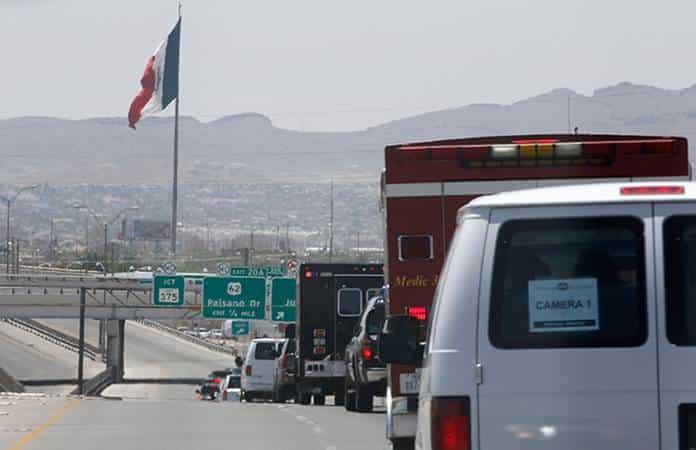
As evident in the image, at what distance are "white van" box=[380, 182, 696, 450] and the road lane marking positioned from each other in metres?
14.2

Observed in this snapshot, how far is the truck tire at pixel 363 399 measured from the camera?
27.1 metres

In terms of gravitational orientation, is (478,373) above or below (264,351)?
above

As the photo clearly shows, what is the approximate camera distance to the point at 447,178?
14.8 metres

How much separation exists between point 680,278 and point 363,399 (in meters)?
20.6

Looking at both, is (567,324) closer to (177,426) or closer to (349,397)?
(177,426)

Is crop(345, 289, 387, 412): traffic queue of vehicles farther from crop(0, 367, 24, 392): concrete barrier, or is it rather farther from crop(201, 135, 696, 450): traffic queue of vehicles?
crop(0, 367, 24, 392): concrete barrier

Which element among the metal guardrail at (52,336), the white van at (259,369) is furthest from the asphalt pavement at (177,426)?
the metal guardrail at (52,336)

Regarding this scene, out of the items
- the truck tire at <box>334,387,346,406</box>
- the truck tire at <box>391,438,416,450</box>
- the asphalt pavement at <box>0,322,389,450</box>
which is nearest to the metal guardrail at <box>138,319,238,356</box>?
the truck tire at <box>334,387,346,406</box>

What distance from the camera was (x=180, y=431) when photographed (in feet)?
75.8

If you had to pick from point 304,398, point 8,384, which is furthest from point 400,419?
point 8,384

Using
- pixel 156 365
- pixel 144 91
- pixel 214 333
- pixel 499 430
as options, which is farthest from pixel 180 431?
pixel 214 333

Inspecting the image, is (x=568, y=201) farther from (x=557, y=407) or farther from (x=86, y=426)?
(x=86, y=426)

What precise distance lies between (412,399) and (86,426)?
11096mm

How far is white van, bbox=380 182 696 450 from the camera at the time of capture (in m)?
6.94
